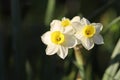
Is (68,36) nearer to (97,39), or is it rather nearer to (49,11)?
(97,39)

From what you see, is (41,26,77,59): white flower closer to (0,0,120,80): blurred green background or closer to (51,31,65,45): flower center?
(51,31,65,45): flower center

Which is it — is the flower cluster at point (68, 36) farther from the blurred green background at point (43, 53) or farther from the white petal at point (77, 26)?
the blurred green background at point (43, 53)

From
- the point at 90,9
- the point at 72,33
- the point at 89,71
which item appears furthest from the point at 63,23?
the point at 90,9

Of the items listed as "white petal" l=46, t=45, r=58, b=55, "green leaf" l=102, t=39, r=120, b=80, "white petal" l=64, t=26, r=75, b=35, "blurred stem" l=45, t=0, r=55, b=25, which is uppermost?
"blurred stem" l=45, t=0, r=55, b=25

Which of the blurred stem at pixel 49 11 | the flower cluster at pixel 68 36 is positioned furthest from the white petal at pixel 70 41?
the blurred stem at pixel 49 11

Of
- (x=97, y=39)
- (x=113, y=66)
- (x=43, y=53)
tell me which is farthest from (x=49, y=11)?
(x=97, y=39)

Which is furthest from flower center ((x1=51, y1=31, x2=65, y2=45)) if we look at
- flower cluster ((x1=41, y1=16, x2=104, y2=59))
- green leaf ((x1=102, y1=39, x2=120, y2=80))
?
green leaf ((x1=102, y1=39, x2=120, y2=80))
